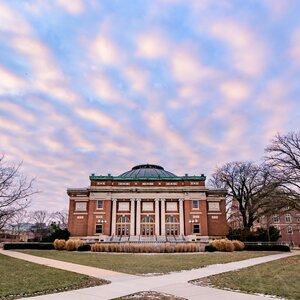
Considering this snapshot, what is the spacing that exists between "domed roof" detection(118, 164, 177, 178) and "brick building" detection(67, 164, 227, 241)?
141 inches

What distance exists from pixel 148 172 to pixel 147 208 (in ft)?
29.9

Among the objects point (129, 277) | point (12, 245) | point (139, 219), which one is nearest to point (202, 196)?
point (139, 219)

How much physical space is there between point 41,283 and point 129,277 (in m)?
3.44

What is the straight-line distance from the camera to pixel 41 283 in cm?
1038

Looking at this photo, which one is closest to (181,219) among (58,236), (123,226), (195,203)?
(195,203)

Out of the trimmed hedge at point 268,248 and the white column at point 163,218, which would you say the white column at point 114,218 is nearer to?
the white column at point 163,218

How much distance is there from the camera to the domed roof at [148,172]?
62156mm

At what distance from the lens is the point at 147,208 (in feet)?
186

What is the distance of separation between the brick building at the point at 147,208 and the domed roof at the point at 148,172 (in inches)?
141

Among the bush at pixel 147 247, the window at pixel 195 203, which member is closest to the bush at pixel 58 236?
the bush at pixel 147 247

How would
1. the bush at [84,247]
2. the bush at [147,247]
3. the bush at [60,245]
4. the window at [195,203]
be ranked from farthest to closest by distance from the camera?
the window at [195,203], the bush at [60,245], the bush at [84,247], the bush at [147,247]

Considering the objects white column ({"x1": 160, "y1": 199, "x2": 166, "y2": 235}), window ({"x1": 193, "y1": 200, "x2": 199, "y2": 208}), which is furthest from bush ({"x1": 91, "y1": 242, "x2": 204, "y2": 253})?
window ({"x1": 193, "y1": 200, "x2": 199, "y2": 208})

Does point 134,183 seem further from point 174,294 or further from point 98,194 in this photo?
point 174,294

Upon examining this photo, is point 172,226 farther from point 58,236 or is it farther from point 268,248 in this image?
point 268,248
